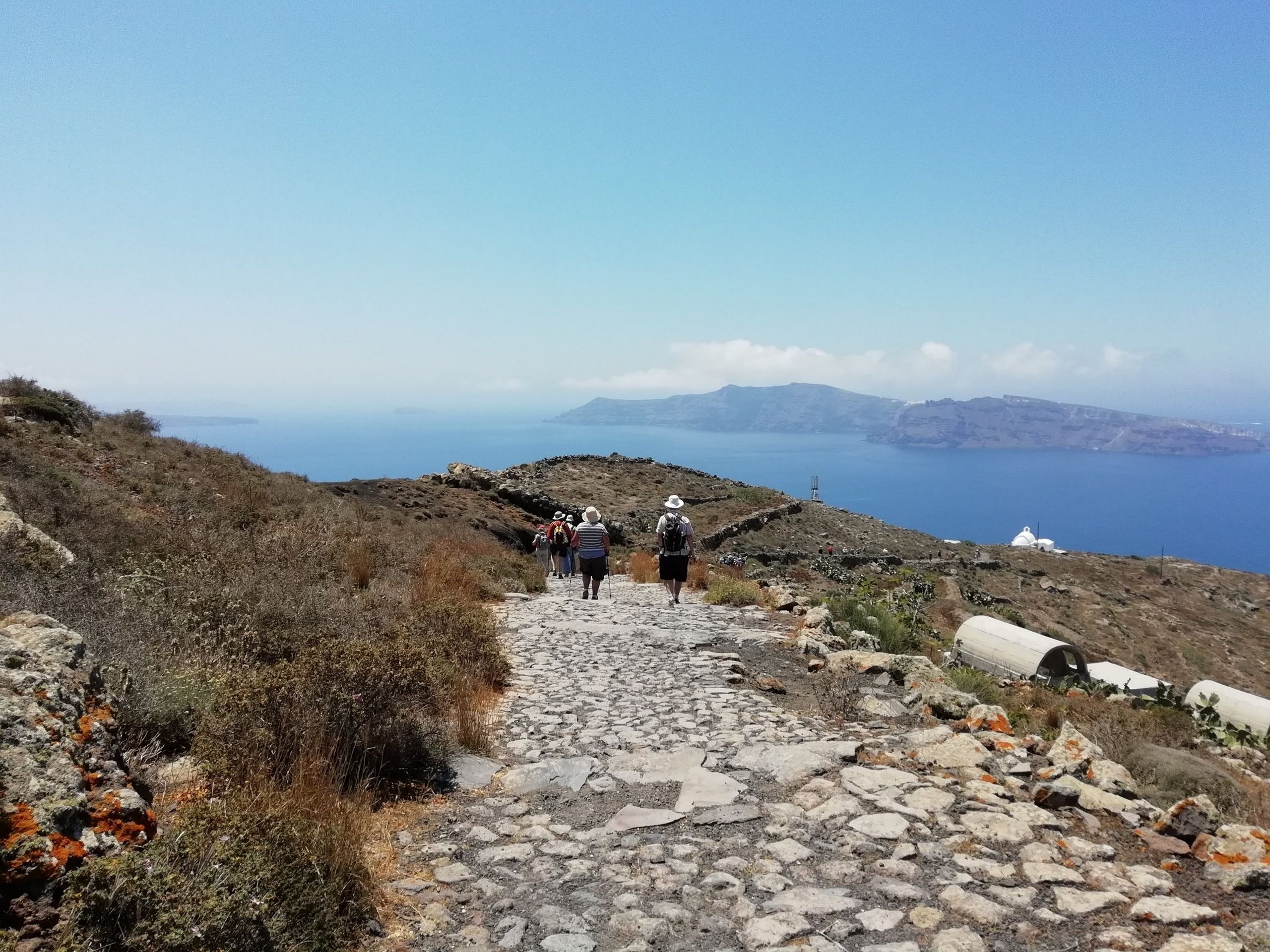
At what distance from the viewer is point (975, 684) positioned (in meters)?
8.84

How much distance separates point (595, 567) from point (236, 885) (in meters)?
11.5

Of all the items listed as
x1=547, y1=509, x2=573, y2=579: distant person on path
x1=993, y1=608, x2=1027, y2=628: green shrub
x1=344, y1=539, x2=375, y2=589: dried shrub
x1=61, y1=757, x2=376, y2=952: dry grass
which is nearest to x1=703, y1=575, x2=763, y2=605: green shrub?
x1=344, y1=539, x2=375, y2=589: dried shrub

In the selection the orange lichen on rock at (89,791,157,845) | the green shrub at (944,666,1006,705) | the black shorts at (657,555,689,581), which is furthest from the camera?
the black shorts at (657,555,689,581)

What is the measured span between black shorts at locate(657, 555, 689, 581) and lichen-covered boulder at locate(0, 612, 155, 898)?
32.7 feet

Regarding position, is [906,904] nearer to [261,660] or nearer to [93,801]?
[93,801]

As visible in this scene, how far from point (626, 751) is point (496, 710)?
1.62 m

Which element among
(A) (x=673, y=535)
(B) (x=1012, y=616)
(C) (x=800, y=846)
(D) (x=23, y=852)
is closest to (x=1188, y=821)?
(C) (x=800, y=846)

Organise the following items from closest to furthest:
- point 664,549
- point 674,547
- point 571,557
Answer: point 674,547
point 664,549
point 571,557

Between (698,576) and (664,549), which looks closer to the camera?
(664,549)

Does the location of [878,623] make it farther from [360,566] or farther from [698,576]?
[360,566]

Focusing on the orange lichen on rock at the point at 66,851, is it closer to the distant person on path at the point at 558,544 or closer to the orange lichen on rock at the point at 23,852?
the orange lichen on rock at the point at 23,852

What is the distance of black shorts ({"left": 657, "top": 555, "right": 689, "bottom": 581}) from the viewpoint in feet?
43.2

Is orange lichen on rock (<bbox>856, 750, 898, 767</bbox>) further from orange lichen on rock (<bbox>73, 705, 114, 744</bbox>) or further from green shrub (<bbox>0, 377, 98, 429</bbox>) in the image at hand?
green shrub (<bbox>0, 377, 98, 429</bbox>)

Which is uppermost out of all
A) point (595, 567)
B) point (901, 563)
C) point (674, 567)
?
point (674, 567)
